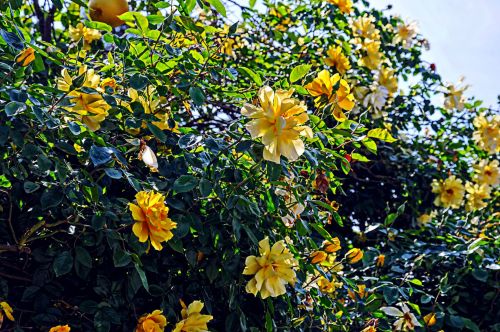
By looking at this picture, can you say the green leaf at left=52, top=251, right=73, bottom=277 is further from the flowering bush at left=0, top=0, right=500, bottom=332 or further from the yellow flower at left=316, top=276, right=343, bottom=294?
the yellow flower at left=316, top=276, right=343, bottom=294

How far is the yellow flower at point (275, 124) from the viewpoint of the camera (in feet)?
4.05

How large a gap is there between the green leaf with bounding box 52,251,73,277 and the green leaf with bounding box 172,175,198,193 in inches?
9.1

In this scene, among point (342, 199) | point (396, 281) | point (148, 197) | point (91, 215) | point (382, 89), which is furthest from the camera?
point (342, 199)

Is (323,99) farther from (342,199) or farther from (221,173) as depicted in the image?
(342,199)

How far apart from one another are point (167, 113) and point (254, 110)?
33 centimetres

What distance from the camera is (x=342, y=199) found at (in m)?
3.22

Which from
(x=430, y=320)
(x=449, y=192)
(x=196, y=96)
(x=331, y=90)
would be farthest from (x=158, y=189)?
(x=449, y=192)

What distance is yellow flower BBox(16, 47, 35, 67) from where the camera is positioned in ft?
4.11

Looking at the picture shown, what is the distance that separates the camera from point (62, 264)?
125 cm

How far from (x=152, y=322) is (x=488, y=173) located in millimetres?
2331

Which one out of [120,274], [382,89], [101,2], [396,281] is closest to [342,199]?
[382,89]

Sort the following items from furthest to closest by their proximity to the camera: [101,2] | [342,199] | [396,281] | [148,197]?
[342,199]
[396,281]
[101,2]
[148,197]

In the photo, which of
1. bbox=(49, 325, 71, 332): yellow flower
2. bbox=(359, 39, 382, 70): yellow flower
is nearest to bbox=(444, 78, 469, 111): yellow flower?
bbox=(359, 39, 382, 70): yellow flower

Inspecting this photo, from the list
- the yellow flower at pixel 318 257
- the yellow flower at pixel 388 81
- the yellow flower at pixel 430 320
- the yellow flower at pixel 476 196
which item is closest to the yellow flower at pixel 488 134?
the yellow flower at pixel 476 196
